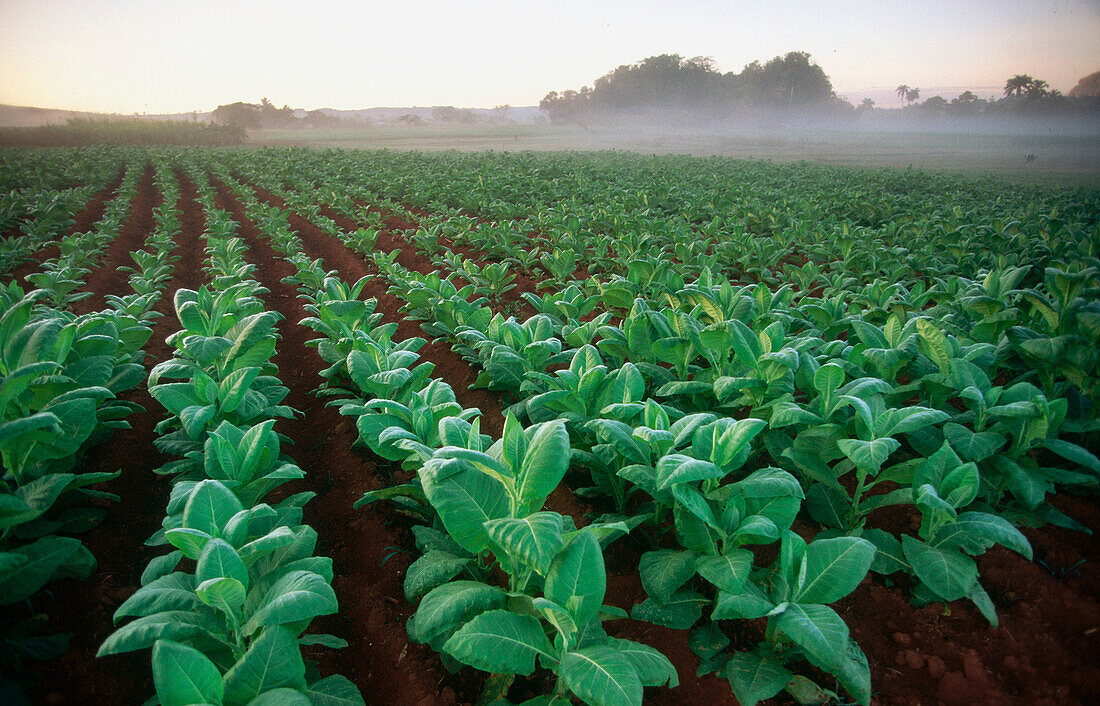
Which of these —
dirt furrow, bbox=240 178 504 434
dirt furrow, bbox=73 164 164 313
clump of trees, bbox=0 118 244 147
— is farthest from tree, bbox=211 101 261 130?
dirt furrow, bbox=240 178 504 434

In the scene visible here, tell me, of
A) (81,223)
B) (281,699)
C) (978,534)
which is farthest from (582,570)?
(81,223)

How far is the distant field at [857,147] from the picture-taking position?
18531mm

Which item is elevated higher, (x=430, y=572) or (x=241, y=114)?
(x=241, y=114)

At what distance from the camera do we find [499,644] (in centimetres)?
142

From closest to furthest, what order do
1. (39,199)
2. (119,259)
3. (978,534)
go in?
(978,534) < (119,259) < (39,199)

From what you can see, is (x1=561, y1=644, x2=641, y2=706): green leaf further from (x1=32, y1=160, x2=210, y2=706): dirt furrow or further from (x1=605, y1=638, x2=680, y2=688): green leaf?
(x1=32, y1=160, x2=210, y2=706): dirt furrow

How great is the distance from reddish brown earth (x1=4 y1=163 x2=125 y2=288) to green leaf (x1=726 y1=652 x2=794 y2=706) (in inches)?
253

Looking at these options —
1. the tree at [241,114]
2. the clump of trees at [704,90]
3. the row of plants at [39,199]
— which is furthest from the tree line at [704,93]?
the row of plants at [39,199]

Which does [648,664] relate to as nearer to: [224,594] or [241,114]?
[224,594]

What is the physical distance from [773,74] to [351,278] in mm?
80321

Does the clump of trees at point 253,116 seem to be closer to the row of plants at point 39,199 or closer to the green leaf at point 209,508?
the row of plants at point 39,199

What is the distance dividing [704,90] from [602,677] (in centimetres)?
8474

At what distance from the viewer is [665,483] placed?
159 cm

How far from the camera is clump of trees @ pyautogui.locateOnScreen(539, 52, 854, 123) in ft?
222
